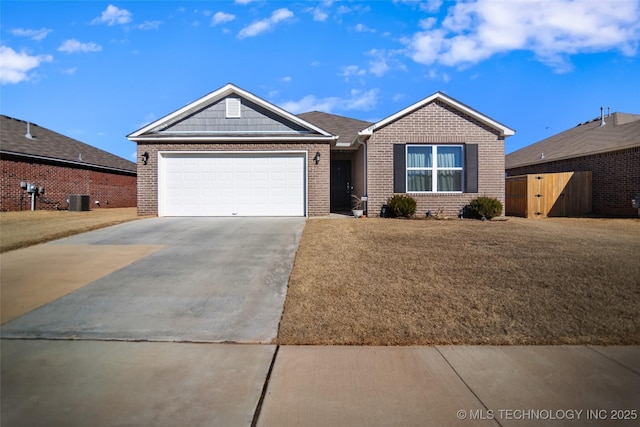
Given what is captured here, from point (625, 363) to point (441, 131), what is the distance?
11.5m

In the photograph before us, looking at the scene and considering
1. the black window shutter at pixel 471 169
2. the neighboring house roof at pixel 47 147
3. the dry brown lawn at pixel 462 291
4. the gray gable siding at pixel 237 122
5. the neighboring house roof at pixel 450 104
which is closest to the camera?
the dry brown lawn at pixel 462 291

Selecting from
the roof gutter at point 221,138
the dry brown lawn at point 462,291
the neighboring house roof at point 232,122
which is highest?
the neighboring house roof at point 232,122

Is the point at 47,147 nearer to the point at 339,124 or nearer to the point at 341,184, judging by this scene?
the point at 339,124

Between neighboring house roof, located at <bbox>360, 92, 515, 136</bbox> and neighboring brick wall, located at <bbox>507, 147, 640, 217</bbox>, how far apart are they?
6.18m

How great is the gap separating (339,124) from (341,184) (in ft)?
12.1

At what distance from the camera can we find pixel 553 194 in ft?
57.7

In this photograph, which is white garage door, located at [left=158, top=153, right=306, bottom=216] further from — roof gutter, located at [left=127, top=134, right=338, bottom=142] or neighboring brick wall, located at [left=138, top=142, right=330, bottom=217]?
roof gutter, located at [left=127, top=134, right=338, bottom=142]

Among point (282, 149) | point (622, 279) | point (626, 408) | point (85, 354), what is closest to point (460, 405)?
point (626, 408)

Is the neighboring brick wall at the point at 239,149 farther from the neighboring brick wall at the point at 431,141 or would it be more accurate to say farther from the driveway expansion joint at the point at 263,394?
the driveway expansion joint at the point at 263,394

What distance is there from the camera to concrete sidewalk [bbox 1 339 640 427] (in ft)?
10.2

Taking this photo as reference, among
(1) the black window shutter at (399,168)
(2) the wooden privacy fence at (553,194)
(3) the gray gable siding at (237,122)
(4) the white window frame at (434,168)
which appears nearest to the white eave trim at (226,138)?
(3) the gray gable siding at (237,122)

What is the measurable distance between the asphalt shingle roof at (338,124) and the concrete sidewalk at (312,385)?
1443 cm

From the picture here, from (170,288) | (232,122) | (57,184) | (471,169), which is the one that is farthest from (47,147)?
(471,169)

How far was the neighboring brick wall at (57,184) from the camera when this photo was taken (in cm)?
1742
